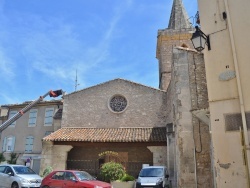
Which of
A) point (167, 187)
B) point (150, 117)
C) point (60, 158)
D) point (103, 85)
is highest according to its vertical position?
point (103, 85)

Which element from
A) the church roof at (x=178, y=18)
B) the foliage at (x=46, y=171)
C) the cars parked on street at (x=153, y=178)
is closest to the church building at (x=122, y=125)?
the foliage at (x=46, y=171)

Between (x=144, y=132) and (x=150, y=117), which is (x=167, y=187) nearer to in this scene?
(x=144, y=132)

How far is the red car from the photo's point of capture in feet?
33.6

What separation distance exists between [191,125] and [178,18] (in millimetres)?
19251

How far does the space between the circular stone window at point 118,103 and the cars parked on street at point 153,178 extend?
8.52m

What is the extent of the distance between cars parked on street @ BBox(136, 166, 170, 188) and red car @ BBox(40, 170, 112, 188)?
2.00 m

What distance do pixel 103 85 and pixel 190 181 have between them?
13.3 meters

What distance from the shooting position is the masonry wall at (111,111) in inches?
814

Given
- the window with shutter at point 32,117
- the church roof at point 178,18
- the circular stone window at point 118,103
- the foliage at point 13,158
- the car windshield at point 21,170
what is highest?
the church roof at point 178,18

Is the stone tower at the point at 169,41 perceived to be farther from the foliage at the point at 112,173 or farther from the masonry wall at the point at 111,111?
the foliage at the point at 112,173

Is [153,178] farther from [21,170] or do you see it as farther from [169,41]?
[169,41]

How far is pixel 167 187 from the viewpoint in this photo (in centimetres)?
1288

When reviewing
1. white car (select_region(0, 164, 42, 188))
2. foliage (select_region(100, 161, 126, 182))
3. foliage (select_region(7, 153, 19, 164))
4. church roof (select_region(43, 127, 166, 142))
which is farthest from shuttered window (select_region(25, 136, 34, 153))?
foliage (select_region(100, 161, 126, 182))

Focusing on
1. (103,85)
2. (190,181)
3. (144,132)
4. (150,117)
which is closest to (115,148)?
(144,132)
